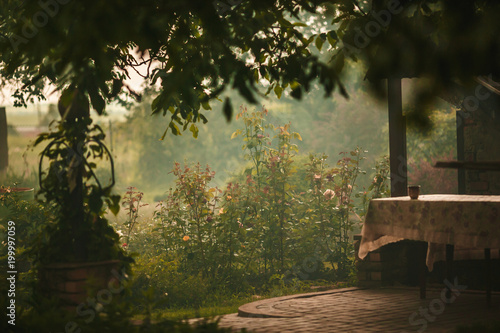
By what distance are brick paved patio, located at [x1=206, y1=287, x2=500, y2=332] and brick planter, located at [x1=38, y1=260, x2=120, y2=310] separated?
1196 mm

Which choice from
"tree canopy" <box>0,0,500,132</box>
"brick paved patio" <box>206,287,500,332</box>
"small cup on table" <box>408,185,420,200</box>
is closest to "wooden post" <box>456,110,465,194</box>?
"brick paved patio" <box>206,287,500,332</box>

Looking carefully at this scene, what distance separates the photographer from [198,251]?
8.91m

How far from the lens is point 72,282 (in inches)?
173

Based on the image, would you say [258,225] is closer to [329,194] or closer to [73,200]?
[329,194]

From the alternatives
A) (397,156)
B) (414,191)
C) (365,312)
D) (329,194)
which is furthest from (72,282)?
(329,194)

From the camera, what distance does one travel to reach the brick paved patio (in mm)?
5695

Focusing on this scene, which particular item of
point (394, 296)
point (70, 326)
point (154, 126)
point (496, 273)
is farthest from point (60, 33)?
point (154, 126)

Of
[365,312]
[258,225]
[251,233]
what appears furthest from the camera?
[251,233]

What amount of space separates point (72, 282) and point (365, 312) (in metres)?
3.27

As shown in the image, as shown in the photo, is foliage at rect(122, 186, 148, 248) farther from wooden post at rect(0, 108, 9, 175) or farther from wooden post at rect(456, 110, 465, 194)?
wooden post at rect(456, 110, 465, 194)

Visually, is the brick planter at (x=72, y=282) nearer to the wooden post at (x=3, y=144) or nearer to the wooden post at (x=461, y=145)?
the wooden post at (x=461, y=145)

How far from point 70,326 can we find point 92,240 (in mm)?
1054

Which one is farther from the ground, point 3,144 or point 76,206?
point 3,144

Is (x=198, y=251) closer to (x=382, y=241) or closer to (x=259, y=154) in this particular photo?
(x=259, y=154)
